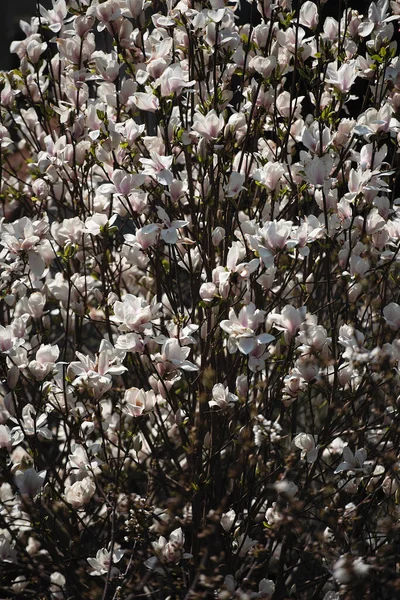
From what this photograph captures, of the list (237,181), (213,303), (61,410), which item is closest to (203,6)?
(237,181)

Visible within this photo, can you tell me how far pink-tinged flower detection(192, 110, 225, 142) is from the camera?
2.08m

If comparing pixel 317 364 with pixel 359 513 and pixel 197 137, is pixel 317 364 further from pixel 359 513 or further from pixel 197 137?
pixel 197 137

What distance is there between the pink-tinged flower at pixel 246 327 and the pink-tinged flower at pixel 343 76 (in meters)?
0.71

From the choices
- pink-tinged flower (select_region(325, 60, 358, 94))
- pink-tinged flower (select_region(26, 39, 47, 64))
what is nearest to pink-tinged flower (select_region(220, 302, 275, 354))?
pink-tinged flower (select_region(325, 60, 358, 94))

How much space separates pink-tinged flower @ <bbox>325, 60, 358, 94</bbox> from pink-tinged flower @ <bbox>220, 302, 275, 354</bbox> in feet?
2.34

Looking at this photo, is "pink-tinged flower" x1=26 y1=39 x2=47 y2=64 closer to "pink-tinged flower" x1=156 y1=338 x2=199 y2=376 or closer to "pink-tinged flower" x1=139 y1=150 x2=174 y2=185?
"pink-tinged flower" x1=139 y1=150 x2=174 y2=185

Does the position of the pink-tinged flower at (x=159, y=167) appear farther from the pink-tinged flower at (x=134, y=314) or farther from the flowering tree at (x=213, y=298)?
the pink-tinged flower at (x=134, y=314)

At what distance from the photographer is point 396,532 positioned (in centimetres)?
175

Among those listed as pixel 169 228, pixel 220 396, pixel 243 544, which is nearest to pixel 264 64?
pixel 169 228

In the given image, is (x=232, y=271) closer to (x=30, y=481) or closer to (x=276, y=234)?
(x=276, y=234)

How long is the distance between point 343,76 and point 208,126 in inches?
16.7

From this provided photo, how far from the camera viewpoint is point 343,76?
2.17 metres

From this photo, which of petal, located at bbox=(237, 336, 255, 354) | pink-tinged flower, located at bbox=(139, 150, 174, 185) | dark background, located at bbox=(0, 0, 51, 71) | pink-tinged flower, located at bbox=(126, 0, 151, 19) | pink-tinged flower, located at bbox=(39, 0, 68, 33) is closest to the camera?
petal, located at bbox=(237, 336, 255, 354)

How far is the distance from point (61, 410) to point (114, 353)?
350 mm
